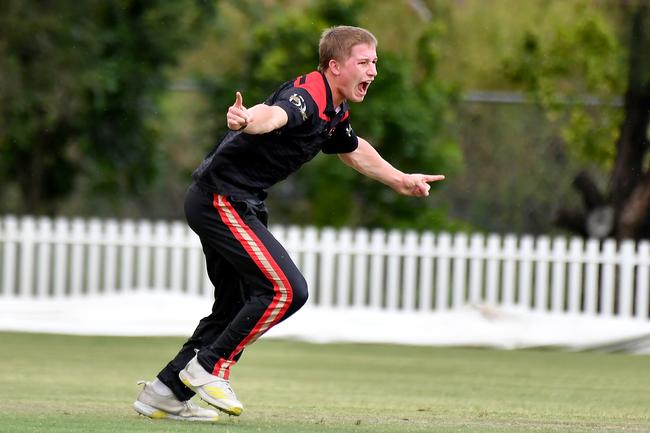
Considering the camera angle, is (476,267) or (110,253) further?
(110,253)

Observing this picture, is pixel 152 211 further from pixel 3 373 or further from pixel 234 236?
pixel 234 236

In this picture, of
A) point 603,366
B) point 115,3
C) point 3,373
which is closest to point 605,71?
point 115,3

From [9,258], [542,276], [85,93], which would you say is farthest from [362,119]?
[9,258]

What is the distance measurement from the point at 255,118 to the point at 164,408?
5.04ft

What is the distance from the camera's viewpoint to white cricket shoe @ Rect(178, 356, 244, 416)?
5.23 meters

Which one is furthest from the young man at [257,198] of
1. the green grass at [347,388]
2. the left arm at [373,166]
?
the left arm at [373,166]

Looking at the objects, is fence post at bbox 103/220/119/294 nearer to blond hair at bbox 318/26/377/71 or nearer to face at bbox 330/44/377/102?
blond hair at bbox 318/26/377/71

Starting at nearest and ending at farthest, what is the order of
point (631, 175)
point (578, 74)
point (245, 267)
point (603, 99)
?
point (245, 267) < point (631, 175) < point (603, 99) < point (578, 74)

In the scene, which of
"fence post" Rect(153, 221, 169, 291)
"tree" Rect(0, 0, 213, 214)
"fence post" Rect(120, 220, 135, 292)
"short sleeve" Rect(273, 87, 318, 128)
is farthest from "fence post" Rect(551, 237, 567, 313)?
"short sleeve" Rect(273, 87, 318, 128)

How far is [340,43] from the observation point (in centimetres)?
534

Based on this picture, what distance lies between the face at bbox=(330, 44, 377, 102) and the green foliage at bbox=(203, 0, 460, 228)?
1121 cm

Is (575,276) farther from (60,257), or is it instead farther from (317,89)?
(317,89)

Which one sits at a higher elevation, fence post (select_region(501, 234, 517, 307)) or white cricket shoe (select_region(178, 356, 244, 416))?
white cricket shoe (select_region(178, 356, 244, 416))

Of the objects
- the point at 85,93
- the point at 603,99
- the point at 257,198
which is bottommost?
the point at 85,93
